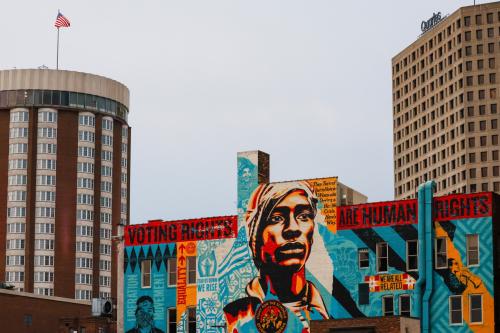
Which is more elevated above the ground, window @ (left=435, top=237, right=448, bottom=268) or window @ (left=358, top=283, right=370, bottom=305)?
window @ (left=435, top=237, right=448, bottom=268)

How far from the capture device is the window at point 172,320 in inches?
3575

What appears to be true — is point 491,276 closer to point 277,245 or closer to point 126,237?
point 277,245

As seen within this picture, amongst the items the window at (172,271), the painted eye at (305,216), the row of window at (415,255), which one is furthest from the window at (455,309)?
the window at (172,271)

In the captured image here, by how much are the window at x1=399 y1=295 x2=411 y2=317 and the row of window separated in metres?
2.03

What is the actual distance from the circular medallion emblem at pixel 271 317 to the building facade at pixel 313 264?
0.09 meters

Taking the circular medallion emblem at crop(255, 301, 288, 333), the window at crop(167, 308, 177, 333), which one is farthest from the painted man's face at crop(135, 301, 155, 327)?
the circular medallion emblem at crop(255, 301, 288, 333)

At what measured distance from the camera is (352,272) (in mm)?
84312

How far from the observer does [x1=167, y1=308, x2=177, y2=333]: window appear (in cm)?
9081

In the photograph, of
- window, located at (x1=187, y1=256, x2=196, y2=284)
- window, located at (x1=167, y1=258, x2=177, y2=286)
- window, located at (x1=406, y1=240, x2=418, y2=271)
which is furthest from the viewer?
window, located at (x1=167, y1=258, x2=177, y2=286)

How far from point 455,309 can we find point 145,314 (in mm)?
24942

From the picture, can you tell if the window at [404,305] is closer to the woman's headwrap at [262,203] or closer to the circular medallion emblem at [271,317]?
the circular medallion emblem at [271,317]

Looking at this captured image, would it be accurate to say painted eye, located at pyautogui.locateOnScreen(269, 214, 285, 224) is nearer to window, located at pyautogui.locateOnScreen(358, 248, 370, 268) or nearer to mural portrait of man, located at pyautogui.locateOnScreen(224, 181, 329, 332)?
mural portrait of man, located at pyautogui.locateOnScreen(224, 181, 329, 332)

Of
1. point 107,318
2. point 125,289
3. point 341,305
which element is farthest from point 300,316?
point 107,318

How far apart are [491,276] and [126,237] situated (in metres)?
30.5
